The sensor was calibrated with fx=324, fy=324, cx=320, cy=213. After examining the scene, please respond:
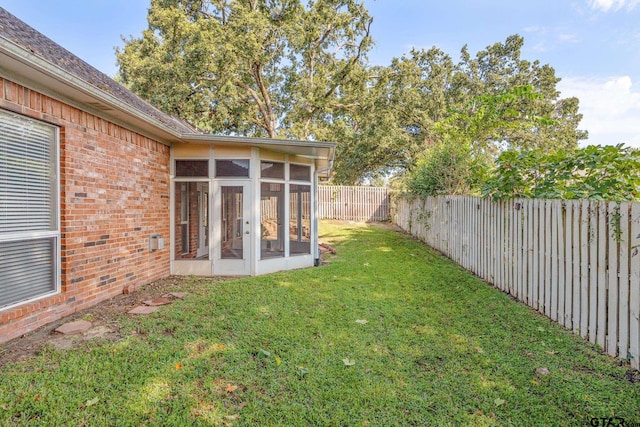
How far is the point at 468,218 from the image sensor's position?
22.8ft

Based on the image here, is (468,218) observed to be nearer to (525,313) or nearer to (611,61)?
(525,313)

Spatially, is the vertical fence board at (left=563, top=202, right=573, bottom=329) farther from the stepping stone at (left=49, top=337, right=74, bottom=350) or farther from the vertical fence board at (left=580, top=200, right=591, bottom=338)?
the stepping stone at (left=49, top=337, right=74, bottom=350)

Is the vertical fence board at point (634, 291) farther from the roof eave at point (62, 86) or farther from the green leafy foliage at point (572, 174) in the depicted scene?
the roof eave at point (62, 86)

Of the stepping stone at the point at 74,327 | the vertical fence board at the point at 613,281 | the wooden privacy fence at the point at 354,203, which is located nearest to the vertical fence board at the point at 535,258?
the vertical fence board at the point at 613,281

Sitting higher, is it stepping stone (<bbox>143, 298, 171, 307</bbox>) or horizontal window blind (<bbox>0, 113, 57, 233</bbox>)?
horizontal window blind (<bbox>0, 113, 57, 233</bbox>)

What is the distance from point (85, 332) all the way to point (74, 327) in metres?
0.21

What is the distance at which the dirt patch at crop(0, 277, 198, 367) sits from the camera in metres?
3.14

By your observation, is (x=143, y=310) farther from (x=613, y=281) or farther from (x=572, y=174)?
(x=572, y=174)

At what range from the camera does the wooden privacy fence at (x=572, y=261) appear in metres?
2.95

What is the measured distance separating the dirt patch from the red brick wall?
110 mm

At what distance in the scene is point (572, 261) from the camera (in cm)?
365

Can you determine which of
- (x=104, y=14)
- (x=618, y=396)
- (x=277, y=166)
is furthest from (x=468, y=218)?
(x=104, y=14)

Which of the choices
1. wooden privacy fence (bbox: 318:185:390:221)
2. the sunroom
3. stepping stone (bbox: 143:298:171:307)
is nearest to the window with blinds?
stepping stone (bbox: 143:298:171:307)

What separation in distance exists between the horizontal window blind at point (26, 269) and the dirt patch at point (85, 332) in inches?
16.6
